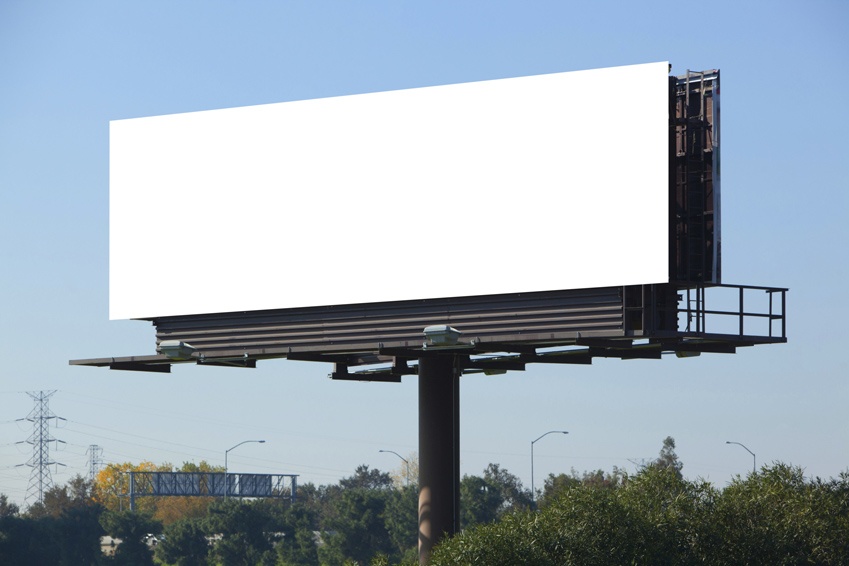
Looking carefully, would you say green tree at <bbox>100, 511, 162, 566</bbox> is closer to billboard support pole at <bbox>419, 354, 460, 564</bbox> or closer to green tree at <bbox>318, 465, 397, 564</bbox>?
green tree at <bbox>318, 465, 397, 564</bbox>

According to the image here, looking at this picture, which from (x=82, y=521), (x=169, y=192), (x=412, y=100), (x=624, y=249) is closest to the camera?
(x=624, y=249)

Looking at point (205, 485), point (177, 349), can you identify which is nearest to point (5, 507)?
point (205, 485)

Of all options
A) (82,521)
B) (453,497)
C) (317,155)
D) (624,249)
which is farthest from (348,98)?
(82,521)

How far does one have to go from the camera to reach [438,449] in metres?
32.3

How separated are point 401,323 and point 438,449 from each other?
11.4ft

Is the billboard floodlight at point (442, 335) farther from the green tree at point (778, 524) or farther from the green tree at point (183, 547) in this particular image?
the green tree at point (183, 547)

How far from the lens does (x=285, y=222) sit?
107ft

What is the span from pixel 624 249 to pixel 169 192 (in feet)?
40.0

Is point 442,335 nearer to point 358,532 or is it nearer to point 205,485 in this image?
point 358,532

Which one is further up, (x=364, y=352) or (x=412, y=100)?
(x=412, y=100)

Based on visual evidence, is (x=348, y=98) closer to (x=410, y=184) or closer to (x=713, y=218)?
(x=410, y=184)

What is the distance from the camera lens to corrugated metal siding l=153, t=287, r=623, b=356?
95.3ft

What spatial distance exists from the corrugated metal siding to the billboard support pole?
1.93 m

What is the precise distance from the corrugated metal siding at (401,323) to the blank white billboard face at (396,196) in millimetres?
329
